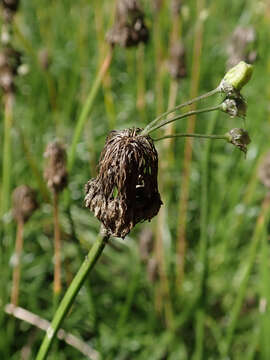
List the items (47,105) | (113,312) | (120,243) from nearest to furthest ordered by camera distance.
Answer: (113,312)
(120,243)
(47,105)

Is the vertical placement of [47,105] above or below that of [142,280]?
above

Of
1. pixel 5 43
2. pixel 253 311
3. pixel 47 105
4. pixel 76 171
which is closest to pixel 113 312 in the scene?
pixel 253 311

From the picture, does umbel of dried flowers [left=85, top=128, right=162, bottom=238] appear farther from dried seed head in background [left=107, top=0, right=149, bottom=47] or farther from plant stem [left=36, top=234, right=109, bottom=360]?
dried seed head in background [left=107, top=0, right=149, bottom=47]

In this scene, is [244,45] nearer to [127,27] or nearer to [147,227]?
[127,27]

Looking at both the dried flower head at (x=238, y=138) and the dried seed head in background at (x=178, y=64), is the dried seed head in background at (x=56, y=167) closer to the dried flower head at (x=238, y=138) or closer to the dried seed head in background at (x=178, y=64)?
the dried flower head at (x=238, y=138)

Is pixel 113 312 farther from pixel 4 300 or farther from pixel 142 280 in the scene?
pixel 4 300
